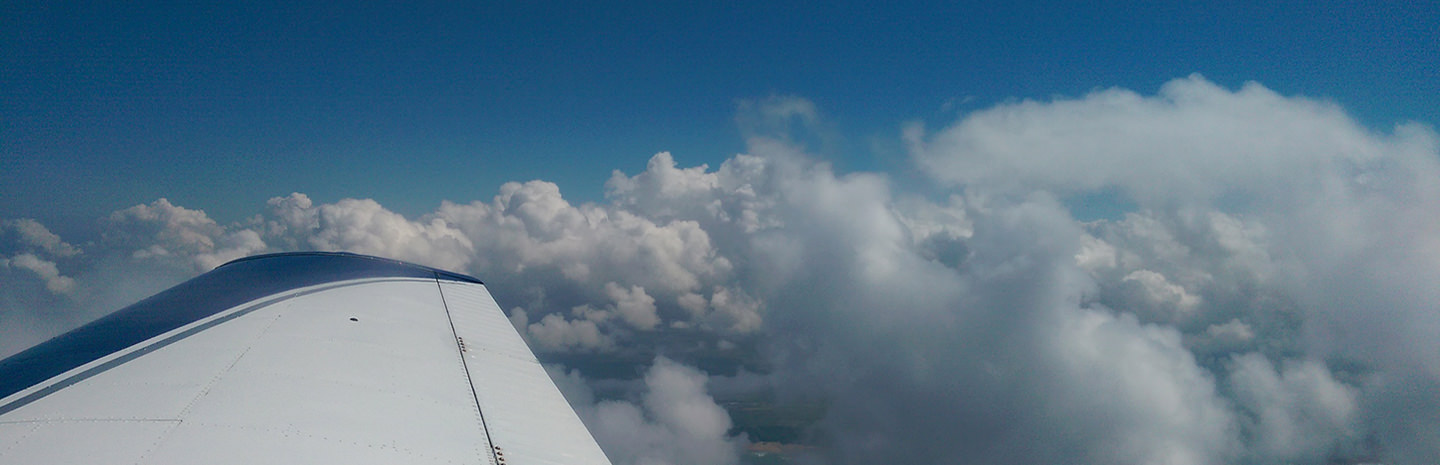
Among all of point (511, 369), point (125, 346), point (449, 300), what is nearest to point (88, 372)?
point (125, 346)

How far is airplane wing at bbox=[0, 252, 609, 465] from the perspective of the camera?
4.89 meters

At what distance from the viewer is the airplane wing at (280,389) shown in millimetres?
4887

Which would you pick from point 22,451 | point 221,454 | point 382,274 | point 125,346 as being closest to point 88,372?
point 125,346

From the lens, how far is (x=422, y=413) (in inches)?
246

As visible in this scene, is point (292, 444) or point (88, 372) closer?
point (292, 444)

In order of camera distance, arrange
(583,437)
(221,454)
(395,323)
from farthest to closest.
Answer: (395,323)
(583,437)
(221,454)

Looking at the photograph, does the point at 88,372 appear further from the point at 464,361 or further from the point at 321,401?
the point at 464,361

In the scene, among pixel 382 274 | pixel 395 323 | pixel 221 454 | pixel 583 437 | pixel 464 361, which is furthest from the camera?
pixel 382 274

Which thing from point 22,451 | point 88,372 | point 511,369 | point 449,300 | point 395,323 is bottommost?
point 22,451

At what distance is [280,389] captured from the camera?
6207 mm

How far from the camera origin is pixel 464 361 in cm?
823

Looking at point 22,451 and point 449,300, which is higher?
point 449,300

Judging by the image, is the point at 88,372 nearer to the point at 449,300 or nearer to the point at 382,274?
the point at 449,300

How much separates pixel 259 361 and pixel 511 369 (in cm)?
285
